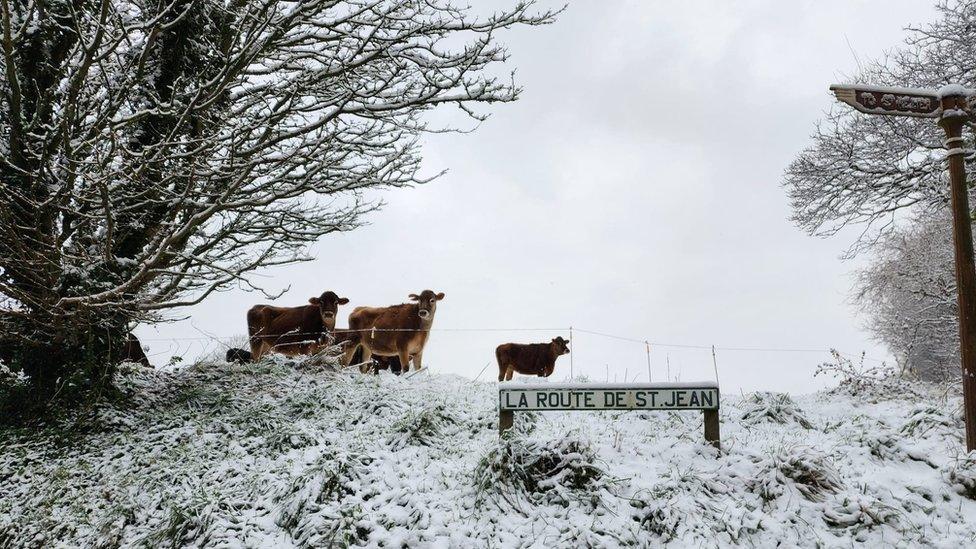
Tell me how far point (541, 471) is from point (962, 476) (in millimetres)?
4182

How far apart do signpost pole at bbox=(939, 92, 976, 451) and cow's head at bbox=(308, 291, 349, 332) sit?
1038 centimetres

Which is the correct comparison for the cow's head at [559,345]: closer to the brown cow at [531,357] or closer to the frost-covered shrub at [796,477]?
the brown cow at [531,357]

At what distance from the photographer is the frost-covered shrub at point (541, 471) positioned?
5.95 m

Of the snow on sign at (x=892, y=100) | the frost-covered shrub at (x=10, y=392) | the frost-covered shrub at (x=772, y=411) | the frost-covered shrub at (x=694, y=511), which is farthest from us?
the frost-covered shrub at (x=10, y=392)

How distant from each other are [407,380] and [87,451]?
4728 mm

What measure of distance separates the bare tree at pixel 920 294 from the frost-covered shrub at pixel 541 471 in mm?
8053

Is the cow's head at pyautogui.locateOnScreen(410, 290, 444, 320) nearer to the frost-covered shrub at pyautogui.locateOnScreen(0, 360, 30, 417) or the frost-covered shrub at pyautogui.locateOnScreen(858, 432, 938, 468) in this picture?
the frost-covered shrub at pyautogui.locateOnScreen(0, 360, 30, 417)

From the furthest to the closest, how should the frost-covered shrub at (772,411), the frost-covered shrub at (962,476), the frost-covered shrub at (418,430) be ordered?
the frost-covered shrub at (772,411) < the frost-covered shrub at (418,430) < the frost-covered shrub at (962,476)

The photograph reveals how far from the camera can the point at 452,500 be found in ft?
19.4

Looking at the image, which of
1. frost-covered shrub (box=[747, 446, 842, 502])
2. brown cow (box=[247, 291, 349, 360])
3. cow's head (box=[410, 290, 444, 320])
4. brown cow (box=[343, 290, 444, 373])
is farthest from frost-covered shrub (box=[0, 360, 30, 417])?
frost-covered shrub (box=[747, 446, 842, 502])

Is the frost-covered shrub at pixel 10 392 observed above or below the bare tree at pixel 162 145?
below

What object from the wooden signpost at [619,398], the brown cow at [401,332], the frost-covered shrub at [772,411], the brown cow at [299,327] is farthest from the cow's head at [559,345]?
the wooden signpost at [619,398]

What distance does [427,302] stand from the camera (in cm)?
1328

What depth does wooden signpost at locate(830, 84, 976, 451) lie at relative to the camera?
7223mm
